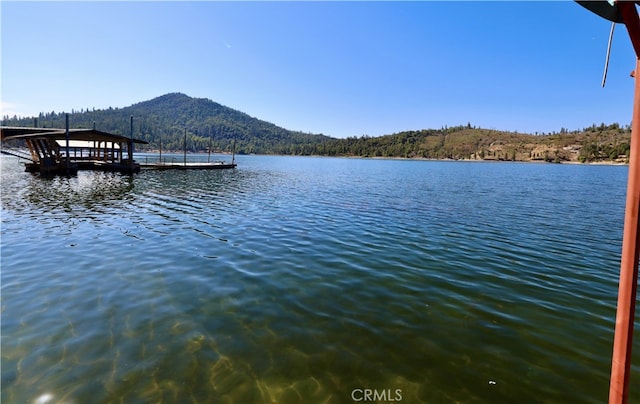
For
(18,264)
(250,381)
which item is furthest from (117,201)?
(250,381)

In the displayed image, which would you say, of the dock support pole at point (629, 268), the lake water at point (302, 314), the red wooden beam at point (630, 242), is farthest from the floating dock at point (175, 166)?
the dock support pole at point (629, 268)

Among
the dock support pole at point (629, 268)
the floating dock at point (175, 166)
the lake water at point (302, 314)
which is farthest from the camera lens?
the floating dock at point (175, 166)

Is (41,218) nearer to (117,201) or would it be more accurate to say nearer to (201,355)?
(117,201)

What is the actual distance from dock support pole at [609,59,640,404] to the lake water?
233 centimetres

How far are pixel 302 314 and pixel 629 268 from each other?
6175mm

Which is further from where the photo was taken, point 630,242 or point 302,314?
point 302,314

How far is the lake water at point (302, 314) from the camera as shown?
17.0ft

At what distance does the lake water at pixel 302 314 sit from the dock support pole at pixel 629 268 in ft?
7.65

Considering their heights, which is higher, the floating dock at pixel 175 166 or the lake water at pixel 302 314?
the floating dock at pixel 175 166

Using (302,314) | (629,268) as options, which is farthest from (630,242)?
(302,314)

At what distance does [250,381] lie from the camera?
207 inches

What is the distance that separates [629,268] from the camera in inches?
113

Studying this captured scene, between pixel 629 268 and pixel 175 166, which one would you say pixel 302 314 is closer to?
pixel 629 268

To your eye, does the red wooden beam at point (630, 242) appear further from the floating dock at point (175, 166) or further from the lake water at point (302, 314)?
the floating dock at point (175, 166)
